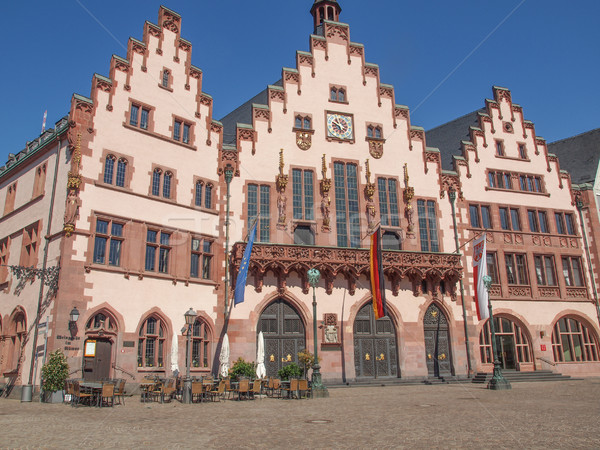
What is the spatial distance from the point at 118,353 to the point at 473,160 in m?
27.5

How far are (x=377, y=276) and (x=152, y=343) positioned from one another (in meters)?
12.5

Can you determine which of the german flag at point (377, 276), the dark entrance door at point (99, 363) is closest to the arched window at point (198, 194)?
the dark entrance door at point (99, 363)

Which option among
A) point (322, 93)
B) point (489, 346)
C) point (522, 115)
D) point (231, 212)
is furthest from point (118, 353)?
point (522, 115)

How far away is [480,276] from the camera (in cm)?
3250

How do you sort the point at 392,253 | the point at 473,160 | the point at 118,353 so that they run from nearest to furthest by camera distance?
1. the point at 118,353
2. the point at 392,253
3. the point at 473,160

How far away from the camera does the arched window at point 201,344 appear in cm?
2964

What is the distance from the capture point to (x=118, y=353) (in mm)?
26266

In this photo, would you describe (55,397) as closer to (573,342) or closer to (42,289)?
(42,289)

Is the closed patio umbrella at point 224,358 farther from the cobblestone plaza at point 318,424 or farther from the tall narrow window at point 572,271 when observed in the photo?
the tall narrow window at point 572,271

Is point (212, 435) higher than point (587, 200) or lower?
lower

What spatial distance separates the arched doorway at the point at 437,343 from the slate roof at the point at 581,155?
1827 centimetres

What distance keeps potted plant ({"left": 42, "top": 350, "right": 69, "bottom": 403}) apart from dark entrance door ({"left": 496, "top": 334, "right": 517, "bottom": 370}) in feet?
88.9

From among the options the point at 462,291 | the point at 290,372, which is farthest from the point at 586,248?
the point at 290,372

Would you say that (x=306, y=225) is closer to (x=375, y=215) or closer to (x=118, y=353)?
(x=375, y=215)
